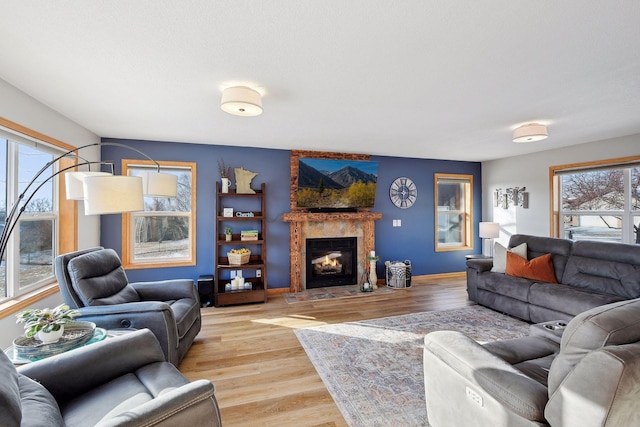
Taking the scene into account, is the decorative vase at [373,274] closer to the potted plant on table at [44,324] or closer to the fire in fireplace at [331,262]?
the fire in fireplace at [331,262]

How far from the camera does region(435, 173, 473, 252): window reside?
5.84 metres

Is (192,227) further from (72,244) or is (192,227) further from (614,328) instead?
(614,328)

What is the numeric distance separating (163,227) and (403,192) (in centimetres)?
416

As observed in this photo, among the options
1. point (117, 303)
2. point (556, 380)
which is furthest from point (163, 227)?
point (556, 380)

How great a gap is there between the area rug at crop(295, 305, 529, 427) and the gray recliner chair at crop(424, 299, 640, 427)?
13.7 inches

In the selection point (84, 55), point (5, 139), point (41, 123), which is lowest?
point (5, 139)

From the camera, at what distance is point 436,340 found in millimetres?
1623

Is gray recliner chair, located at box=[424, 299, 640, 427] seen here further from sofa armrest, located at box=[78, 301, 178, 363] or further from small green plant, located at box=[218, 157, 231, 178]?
small green plant, located at box=[218, 157, 231, 178]

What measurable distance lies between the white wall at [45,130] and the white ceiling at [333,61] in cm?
10

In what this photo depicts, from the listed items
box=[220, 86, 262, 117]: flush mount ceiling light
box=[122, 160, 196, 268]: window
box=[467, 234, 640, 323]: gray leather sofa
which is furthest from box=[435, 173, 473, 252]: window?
box=[122, 160, 196, 268]: window

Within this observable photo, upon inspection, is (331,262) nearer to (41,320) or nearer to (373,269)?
(373,269)

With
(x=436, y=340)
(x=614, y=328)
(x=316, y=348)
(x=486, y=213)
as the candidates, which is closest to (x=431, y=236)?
(x=486, y=213)

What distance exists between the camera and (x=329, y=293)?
4613mm

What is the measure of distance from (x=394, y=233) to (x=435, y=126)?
8.10 ft
